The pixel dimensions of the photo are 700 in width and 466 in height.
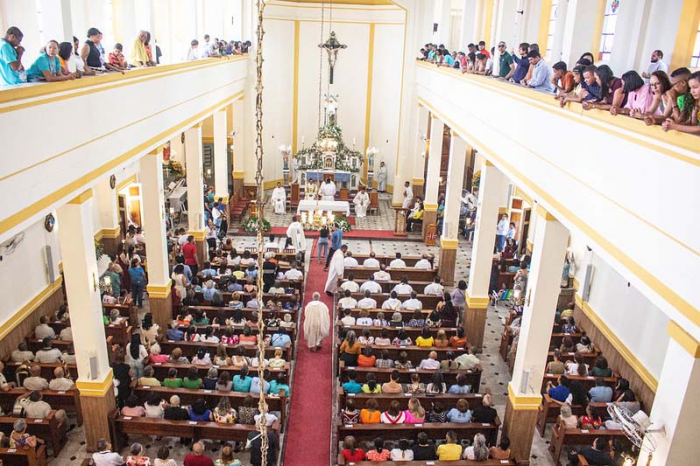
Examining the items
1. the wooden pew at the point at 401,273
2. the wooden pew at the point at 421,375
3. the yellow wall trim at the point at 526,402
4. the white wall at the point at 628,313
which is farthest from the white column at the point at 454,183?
the yellow wall trim at the point at 526,402

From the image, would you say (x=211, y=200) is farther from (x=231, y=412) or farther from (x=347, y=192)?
(x=231, y=412)

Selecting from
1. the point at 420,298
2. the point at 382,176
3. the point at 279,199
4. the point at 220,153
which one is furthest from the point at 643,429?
the point at 382,176

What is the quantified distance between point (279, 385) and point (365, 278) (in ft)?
18.5

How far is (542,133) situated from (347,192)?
1470 cm

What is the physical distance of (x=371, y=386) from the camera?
9547mm

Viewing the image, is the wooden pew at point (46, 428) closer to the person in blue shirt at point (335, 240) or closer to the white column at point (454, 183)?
the person in blue shirt at point (335, 240)

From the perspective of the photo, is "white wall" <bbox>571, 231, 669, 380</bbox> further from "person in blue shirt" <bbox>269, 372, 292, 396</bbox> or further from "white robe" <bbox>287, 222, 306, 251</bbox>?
"white robe" <bbox>287, 222, 306, 251</bbox>

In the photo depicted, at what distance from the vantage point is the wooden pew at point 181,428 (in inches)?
339

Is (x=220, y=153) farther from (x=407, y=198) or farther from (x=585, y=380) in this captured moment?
(x=585, y=380)

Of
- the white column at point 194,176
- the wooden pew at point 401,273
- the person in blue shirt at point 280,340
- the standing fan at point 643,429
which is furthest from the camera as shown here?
the wooden pew at point 401,273

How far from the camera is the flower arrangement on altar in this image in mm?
21312

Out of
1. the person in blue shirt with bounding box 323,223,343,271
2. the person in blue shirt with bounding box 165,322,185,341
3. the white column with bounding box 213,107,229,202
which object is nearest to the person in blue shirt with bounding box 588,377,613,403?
the person in blue shirt with bounding box 165,322,185,341

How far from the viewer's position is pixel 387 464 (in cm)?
806

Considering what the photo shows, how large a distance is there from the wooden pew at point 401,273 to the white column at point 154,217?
4700mm
